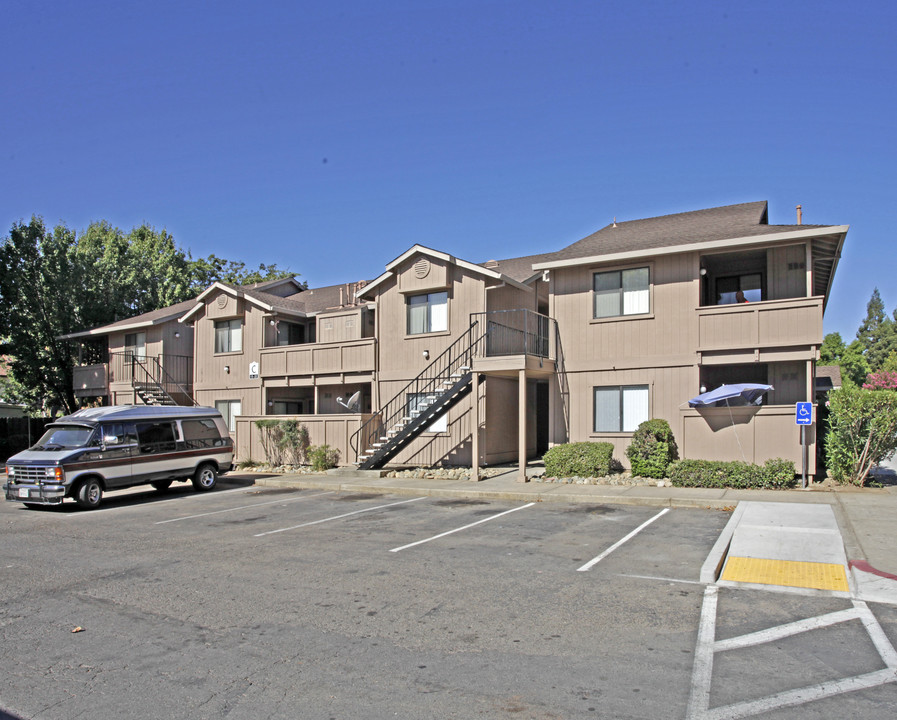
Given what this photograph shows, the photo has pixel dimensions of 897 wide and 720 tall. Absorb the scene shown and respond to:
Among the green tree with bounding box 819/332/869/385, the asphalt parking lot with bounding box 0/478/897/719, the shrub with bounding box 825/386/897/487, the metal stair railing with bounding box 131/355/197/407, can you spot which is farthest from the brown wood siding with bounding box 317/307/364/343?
the green tree with bounding box 819/332/869/385

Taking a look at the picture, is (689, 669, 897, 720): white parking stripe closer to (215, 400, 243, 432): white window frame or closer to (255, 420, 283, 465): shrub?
(255, 420, 283, 465): shrub

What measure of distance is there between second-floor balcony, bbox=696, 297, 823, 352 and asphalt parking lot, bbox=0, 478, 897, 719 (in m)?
7.08

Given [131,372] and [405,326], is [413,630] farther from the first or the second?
[131,372]

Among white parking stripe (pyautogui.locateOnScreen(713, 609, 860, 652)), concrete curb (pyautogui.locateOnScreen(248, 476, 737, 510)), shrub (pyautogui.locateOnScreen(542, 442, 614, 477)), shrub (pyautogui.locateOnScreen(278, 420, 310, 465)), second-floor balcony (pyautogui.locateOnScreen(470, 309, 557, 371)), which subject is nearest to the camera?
white parking stripe (pyautogui.locateOnScreen(713, 609, 860, 652))

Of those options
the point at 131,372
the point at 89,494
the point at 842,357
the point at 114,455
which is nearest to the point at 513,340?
the point at 114,455

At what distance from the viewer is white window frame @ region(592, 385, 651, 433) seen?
18828mm

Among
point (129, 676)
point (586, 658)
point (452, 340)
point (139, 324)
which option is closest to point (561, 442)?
point (452, 340)

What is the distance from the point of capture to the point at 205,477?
18.5 m

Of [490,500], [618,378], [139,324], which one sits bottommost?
[490,500]

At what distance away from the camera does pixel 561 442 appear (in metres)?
19.8

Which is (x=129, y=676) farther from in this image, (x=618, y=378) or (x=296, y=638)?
(x=618, y=378)

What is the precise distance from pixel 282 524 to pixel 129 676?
7.25 m

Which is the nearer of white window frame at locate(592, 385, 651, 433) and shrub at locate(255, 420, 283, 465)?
white window frame at locate(592, 385, 651, 433)

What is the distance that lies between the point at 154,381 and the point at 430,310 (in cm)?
1478
